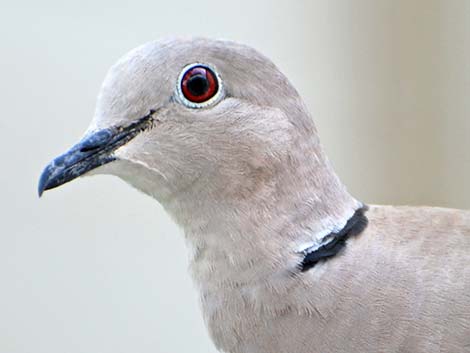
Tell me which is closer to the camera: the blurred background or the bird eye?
the bird eye

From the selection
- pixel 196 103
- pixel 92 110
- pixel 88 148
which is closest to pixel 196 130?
pixel 196 103

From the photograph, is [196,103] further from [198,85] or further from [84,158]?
[84,158]

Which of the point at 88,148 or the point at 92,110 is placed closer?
the point at 88,148

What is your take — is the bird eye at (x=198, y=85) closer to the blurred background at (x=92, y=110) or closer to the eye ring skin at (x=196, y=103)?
the eye ring skin at (x=196, y=103)

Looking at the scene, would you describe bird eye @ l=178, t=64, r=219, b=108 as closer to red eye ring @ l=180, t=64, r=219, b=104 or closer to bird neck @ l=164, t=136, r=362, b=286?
red eye ring @ l=180, t=64, r=219, b=104

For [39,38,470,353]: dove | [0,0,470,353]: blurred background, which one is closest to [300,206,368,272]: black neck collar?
[39,38,470,353]: dove

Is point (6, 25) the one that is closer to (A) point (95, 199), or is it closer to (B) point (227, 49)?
(A) point (95, 199)
